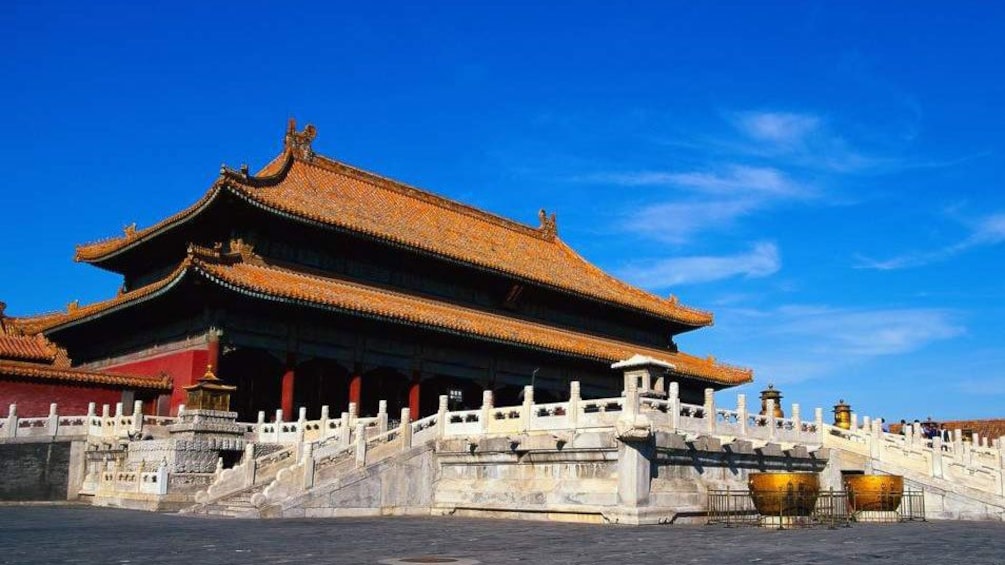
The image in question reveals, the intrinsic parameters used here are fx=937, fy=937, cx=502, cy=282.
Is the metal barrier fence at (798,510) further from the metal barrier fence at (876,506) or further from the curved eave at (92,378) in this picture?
the curved eave at (92,378)

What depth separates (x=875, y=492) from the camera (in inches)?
853

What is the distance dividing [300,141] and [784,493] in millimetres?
25801

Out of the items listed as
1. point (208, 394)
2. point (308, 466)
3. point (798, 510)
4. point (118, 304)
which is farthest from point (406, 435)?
point (118, 304)

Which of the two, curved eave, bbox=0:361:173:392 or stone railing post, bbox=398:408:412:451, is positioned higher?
curved eave, bbox=0:361:173:392

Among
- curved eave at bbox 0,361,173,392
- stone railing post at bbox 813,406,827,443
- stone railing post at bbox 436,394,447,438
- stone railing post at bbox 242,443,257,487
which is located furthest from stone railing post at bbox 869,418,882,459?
curved eave at bbox 0,361,173,392

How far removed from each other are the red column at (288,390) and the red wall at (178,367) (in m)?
2.63

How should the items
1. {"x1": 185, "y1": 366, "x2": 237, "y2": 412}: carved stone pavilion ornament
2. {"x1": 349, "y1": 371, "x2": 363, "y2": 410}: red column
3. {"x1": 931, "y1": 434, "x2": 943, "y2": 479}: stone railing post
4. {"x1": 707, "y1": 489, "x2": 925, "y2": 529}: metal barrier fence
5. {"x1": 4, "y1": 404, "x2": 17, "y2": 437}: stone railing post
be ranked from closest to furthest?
{"x1": 707, "y1": 489, "x2": 925, "y2": 529}: metal barrier fence
{"x1": 185, "y1": 366, "x2": 237, "y2": 412}: carved stone pavilion ornament
{"x1": 931, "y1": 434, "x2": 943, "y2": 479}: stone railing post
{"x1": 4, "y1": 404, "x2": 17, "y2": 437}: stone railing post
{"x1": 349, "y1": 371, "x2": 363, "y2": 410}: red column

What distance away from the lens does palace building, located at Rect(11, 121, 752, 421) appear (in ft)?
99.0

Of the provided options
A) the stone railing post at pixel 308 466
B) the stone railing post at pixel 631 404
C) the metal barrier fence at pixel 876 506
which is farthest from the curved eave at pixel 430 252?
the metal barrier fence at pixel 876 506

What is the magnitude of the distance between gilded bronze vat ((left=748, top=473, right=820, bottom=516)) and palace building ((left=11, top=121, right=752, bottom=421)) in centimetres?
965

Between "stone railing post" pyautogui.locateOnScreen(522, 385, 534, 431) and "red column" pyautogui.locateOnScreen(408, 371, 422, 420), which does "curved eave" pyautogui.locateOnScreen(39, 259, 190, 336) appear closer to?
"red column" pyautogui.locateOnScreen(408, 371, 422, 420)

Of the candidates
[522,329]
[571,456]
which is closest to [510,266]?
[522,329]

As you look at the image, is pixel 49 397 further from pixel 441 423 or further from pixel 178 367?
pixel 441 423

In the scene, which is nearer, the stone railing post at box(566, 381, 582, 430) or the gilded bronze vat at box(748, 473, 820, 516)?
the gilded bronze vat at box(748, 473, 820, 516)
